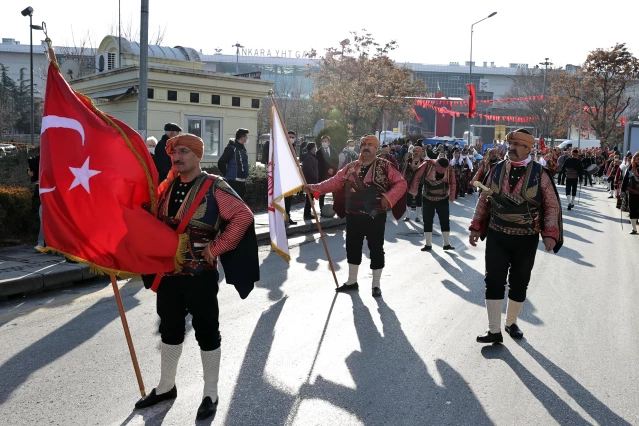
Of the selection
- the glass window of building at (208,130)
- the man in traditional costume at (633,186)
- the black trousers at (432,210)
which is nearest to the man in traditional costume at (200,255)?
the black trousers at (432,210)

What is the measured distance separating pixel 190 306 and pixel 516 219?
10.4 feet

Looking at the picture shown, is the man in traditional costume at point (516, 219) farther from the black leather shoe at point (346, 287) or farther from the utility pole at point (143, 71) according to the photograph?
the utility pole at point (143, 71)

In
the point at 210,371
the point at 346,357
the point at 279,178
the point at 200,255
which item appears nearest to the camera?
the point at 200,255

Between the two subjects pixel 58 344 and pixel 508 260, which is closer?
pixel 58 344

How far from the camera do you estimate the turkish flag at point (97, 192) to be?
14.5 ft

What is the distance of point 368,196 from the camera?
8.15 metres

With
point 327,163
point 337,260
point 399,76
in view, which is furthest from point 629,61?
point 337,260

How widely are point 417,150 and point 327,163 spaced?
9.50 feet

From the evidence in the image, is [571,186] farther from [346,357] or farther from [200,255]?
[200,255]

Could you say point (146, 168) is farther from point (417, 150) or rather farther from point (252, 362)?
point (417, 150)

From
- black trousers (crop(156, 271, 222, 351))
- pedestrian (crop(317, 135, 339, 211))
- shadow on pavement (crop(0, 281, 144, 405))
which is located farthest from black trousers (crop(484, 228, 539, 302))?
pedestrian (crop(317, 135, 339, 211))

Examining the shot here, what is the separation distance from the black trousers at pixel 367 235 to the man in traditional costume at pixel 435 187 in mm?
3573

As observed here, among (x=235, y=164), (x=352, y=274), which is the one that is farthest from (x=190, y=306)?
(x=235, y=164)

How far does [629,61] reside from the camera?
4741 centimetres
